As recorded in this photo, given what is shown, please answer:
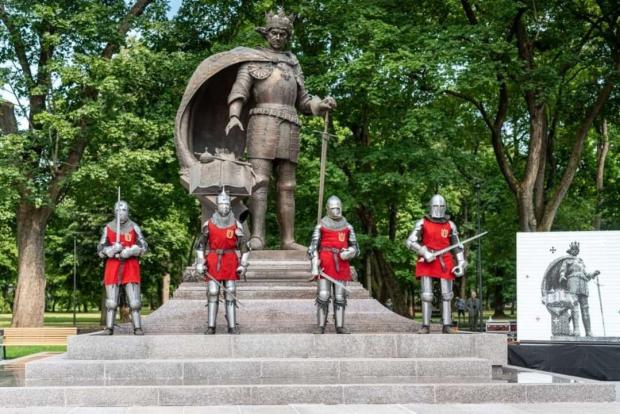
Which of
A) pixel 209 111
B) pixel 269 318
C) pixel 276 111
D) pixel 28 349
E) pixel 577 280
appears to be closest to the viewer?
pixel 269 318

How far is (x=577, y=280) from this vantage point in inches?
624

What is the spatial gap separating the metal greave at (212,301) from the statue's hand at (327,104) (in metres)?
4.19

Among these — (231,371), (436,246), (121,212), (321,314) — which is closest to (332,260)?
(321,314)

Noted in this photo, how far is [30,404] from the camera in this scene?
10.5 metres

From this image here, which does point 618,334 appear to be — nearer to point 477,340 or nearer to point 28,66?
point 477,340

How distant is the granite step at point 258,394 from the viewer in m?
10.4

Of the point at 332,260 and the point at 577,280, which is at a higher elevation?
the point at 332,260

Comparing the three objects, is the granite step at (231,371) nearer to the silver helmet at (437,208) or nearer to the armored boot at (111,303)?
the armored boot at (111,303)

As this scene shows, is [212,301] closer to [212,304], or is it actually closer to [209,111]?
[212,304]

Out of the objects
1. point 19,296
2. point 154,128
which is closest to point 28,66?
point 154,128

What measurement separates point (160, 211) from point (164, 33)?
5.63 meters

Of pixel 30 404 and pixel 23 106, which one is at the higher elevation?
pixel 23 106

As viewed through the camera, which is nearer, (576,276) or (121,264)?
(121,264)

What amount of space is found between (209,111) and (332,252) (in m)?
4.53
